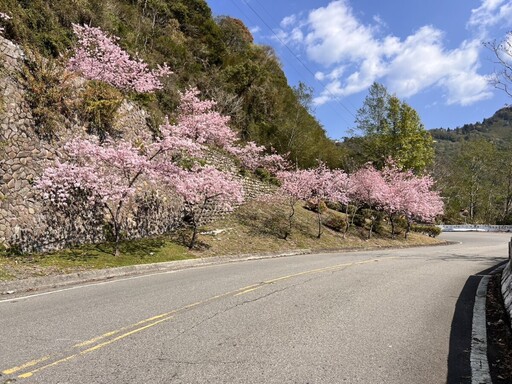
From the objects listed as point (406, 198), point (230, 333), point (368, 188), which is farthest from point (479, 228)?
point (230, 333)

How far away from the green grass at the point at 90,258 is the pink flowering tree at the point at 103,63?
27.6 feet

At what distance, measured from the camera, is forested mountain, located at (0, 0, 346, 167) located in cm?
2486

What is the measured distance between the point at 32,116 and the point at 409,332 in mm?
14614

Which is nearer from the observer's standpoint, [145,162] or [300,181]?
[145,162]

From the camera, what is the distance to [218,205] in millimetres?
26719

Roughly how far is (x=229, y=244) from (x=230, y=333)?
50.7ft

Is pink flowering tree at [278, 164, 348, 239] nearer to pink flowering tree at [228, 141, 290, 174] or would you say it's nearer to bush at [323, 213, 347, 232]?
bush at [323, 213, 347, 232]

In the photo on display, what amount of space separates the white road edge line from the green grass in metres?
10.8

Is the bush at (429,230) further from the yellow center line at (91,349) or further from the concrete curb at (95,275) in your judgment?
the yellow center line at (91,349)

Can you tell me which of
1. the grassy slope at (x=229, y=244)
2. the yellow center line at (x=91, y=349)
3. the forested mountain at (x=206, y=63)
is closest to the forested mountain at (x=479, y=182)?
the forested mountain at (x=206, y=63)

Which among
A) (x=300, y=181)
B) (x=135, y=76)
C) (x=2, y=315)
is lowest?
(x=2, y=315)

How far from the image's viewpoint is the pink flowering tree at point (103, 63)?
19.1m

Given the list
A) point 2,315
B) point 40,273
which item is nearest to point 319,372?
point 2,315

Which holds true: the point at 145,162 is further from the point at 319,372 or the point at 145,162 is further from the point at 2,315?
the point at 319,372
